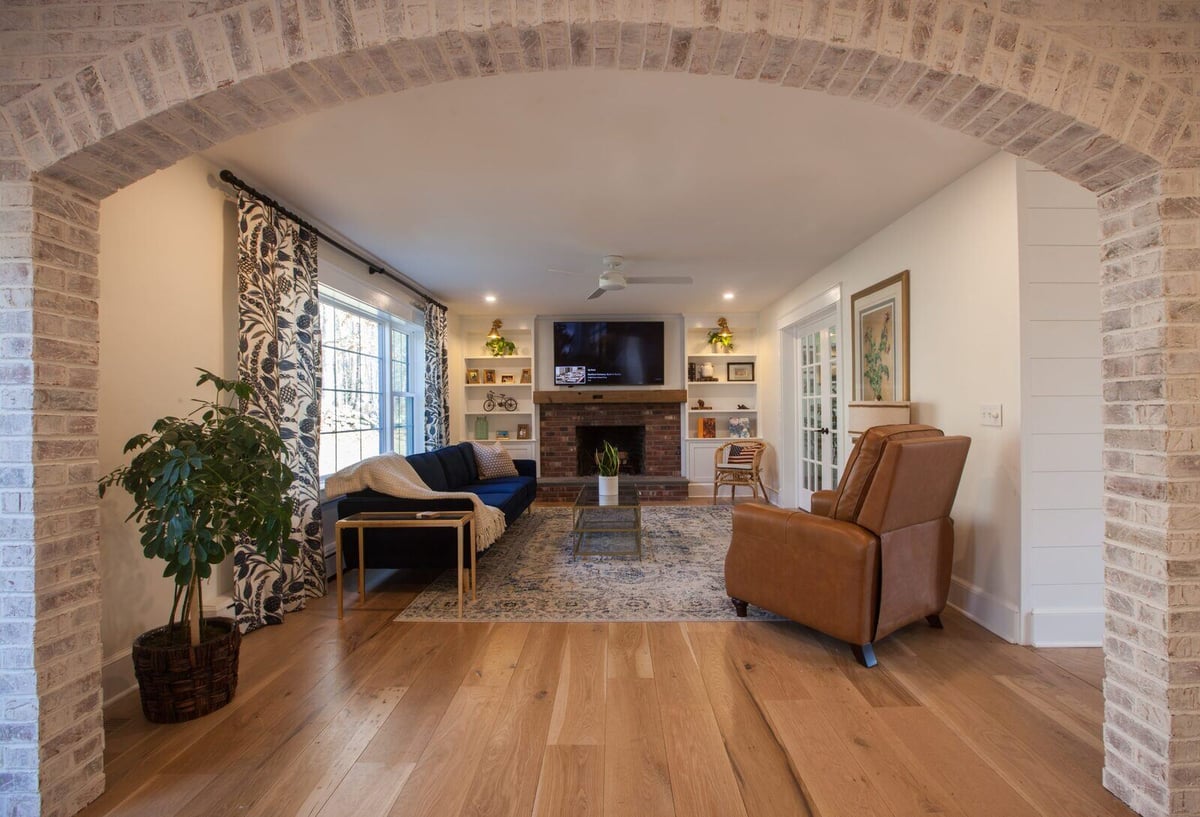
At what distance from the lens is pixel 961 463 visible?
8.63 ft

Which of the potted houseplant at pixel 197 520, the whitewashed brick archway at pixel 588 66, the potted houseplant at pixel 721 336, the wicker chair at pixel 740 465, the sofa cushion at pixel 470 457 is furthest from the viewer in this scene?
the potted houseplant at pixel 721 336

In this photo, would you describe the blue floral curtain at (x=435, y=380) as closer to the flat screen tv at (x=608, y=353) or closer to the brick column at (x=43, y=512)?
the flat screen tv at (x=608, y=353)

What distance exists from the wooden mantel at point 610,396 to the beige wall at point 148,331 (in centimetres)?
442

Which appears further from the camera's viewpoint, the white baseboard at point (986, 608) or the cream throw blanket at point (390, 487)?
the cream throw blanket at point (390, 487)

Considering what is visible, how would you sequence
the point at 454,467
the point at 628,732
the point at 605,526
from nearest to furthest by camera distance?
the point at 628,732 < the point at 605,526 < the point at 454,467

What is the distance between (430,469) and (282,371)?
1642 millimetres

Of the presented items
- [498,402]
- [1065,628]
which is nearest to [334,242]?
[498,402]

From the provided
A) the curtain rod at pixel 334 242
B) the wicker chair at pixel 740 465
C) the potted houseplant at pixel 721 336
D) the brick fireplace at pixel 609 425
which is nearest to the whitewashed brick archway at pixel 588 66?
the curtain rod at pixel 334 242

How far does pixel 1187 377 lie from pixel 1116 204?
559 mm

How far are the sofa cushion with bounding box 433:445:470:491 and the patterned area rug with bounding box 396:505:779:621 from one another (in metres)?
0.69

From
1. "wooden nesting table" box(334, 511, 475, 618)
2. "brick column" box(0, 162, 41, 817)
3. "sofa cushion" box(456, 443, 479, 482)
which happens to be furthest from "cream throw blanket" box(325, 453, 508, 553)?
"brick column" box(0, 162, 41, 817)

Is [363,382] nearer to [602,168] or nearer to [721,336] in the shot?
[602,168]

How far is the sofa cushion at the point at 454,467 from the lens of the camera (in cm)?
493

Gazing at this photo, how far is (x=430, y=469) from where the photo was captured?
455 cm
